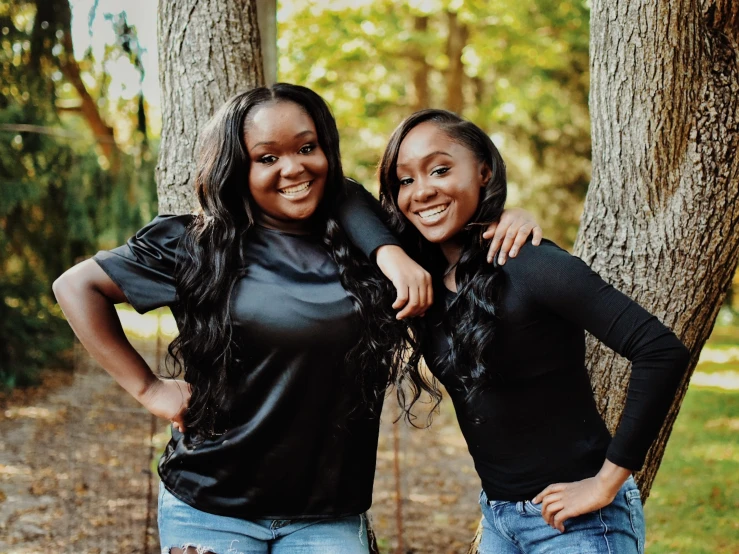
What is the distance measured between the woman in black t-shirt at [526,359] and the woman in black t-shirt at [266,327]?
0.17 meters

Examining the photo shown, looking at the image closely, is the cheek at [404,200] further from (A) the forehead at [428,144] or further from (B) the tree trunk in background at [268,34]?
(B) the tree trunk in background at [268,34]

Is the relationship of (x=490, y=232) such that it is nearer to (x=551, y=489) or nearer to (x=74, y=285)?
(x=551, y=489)

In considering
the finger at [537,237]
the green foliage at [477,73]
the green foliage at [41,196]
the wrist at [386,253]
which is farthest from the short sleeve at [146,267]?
the green foliage at [477,73]

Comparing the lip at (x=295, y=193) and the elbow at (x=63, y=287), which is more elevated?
the lip at (x=295, y=193)

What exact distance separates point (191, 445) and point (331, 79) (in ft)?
36.2

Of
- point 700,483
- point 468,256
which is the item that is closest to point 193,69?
point 468,256

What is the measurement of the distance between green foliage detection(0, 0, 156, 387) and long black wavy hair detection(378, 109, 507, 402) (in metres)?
6.46

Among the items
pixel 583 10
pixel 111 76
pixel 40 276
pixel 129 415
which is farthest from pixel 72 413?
pixel 583 10

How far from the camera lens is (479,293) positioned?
228 cm

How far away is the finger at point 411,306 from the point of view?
2287 millimetres

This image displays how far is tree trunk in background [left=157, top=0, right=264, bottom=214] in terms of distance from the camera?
3.30 meters

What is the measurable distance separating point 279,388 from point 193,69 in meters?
1.63

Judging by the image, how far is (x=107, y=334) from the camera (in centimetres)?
253

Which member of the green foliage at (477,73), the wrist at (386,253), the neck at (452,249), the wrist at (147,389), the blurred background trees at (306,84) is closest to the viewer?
the wrist at (386,253)
